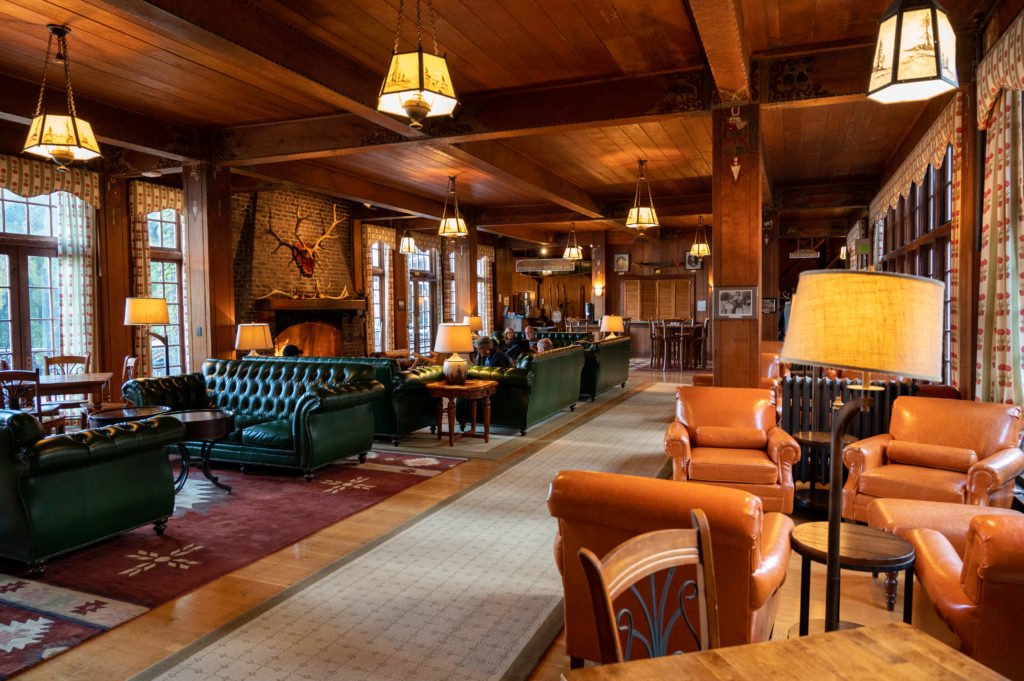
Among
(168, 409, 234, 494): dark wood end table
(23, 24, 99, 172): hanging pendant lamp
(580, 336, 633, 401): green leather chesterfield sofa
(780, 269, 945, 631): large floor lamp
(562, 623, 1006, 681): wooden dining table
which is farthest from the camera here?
(580, 336, 633, 401): green leather chesterfield sofa

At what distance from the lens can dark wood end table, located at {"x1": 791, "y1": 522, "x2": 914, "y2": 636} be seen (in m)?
2.52

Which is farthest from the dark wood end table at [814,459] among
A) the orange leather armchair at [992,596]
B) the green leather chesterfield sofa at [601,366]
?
the green leather chesterfield sofa at [601,366]

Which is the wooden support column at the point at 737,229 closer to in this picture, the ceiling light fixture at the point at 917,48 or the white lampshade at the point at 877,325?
the ceiling light fixture at the point at 917,48

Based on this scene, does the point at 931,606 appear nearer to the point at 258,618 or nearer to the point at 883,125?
the point at 258,618

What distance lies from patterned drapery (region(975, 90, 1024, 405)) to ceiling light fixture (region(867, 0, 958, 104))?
6.71ft

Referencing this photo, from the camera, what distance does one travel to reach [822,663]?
1387mm

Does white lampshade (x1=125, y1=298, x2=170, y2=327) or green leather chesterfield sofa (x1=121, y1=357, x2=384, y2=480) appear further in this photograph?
white lampshade (x1=125, y1=298, x2=170, y2=327)

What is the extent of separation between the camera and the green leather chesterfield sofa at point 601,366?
10.4m

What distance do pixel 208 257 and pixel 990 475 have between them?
7321 mm

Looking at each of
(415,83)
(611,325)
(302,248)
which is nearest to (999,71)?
(415,83)

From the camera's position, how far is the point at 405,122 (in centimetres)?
598

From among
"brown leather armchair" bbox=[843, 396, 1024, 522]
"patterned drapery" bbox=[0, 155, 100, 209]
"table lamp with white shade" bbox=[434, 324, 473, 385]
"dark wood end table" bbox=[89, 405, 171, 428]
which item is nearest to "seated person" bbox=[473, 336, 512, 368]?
"table lamp with white shade" bbox=[434, 324, 473, 385]

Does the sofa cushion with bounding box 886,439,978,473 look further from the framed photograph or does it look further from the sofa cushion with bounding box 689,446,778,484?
the framed photograph

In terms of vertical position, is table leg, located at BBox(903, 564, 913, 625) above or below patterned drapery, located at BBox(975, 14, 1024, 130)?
below
